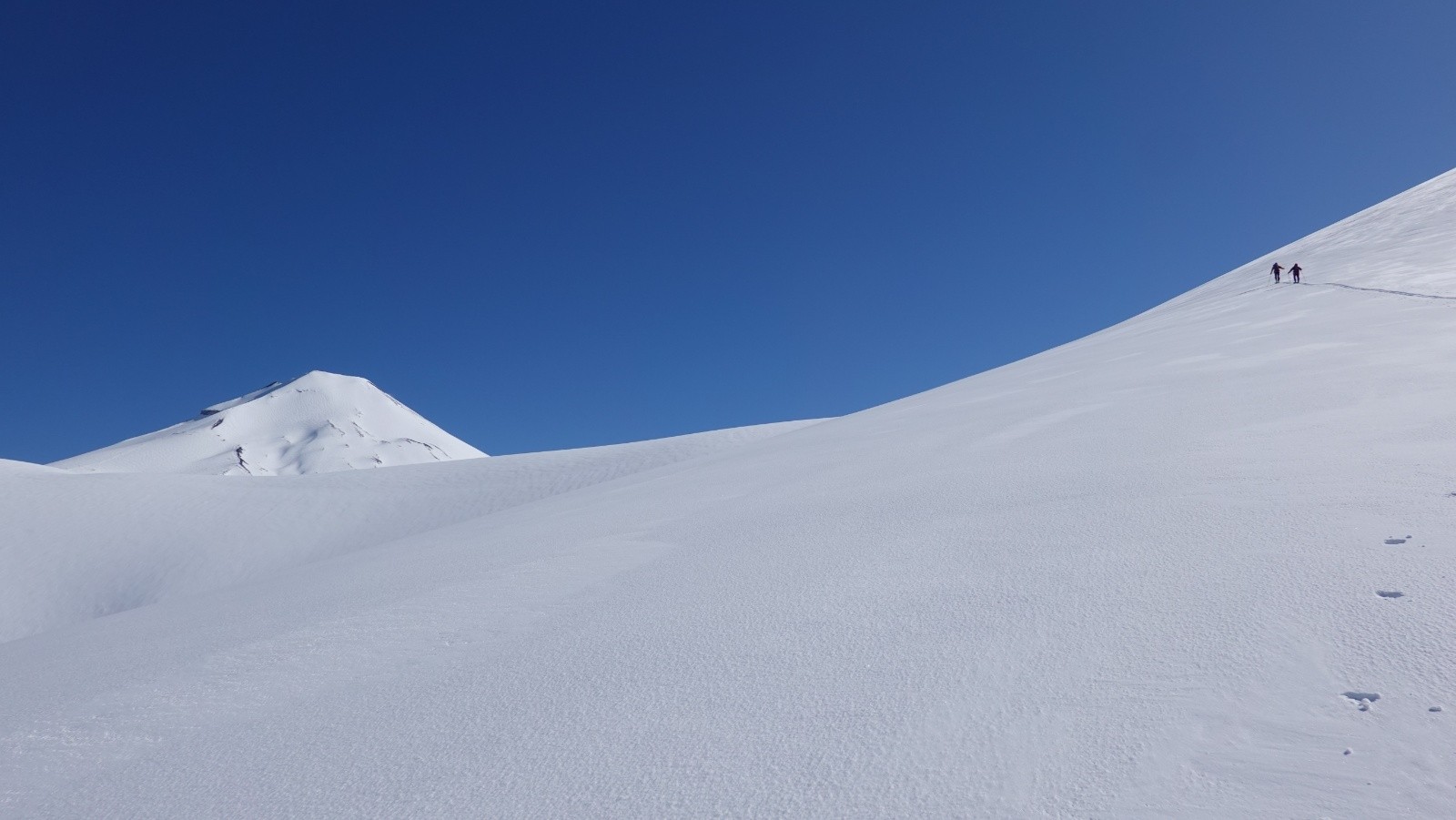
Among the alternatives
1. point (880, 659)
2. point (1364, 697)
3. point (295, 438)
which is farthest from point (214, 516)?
point (295, 438)

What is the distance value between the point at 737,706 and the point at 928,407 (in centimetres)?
908

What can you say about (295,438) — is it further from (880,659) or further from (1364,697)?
(1364,697)

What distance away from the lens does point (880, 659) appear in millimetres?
2512

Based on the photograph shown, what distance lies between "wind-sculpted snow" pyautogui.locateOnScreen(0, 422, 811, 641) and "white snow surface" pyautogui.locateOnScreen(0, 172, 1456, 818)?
10.2 m

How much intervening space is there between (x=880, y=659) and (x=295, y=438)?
120809mm

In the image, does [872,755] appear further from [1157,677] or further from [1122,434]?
[1122,434]

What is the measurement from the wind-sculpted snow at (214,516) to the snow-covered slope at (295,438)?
72808mm

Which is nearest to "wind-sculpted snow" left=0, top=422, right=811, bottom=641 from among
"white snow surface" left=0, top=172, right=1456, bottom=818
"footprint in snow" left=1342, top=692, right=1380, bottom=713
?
"white snow surface" left=0, top=172, right=1456, bottom=818

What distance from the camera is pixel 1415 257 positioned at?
58.3 ft

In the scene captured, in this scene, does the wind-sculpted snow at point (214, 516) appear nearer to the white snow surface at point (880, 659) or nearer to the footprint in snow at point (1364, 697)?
the white snow surface at point (880, 659)

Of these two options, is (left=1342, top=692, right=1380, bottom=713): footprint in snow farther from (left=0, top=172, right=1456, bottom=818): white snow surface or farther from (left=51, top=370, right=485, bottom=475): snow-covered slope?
(left=51, top=370, right=485, bottom=475): snow-covered slope

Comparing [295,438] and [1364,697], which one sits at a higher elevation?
[295,438]

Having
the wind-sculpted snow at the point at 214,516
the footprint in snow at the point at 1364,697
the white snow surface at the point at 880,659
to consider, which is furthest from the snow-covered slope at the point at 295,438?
the footprint in snow at the point at 1364,697

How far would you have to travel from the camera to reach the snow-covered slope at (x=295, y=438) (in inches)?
3430
